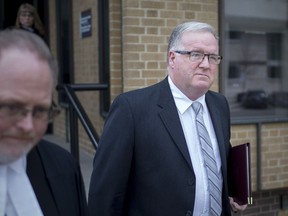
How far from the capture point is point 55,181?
152 cm

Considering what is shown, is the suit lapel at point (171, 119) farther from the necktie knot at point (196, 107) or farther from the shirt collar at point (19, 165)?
the shirt collar at point (19, 165)

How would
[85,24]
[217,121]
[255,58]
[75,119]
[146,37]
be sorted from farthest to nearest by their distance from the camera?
1. [85,24]
2. [255,58]
3. [146,37]
4. [75,119]
5. [217,121]

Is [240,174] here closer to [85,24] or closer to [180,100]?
[180,100]

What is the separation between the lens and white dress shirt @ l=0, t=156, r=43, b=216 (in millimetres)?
1347

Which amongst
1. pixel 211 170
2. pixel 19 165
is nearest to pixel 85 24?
pixel 211 170

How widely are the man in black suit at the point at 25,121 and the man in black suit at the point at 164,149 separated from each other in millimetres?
1043

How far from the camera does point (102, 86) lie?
15.5 ft

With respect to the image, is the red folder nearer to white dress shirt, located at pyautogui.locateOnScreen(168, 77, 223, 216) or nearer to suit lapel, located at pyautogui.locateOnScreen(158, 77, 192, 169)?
white dress shirt, located at pyautogui.locateOnScreen(168, 77, 223, 216)

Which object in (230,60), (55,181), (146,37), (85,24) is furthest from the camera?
(85,24)

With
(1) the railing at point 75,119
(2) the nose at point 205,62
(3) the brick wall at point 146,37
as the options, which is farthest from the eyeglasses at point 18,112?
(3) the brick wall at point 146,37

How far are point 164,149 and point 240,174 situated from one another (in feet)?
1.49

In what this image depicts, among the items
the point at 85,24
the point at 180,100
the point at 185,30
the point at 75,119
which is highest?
the point at 85,24

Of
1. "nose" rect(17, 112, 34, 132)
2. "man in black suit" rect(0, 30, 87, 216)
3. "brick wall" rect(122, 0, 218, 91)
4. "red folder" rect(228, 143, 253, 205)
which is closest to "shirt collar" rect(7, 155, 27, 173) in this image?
"man in black suit" rect(0, 30, 87, 216)

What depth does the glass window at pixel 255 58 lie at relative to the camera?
5.48 m
